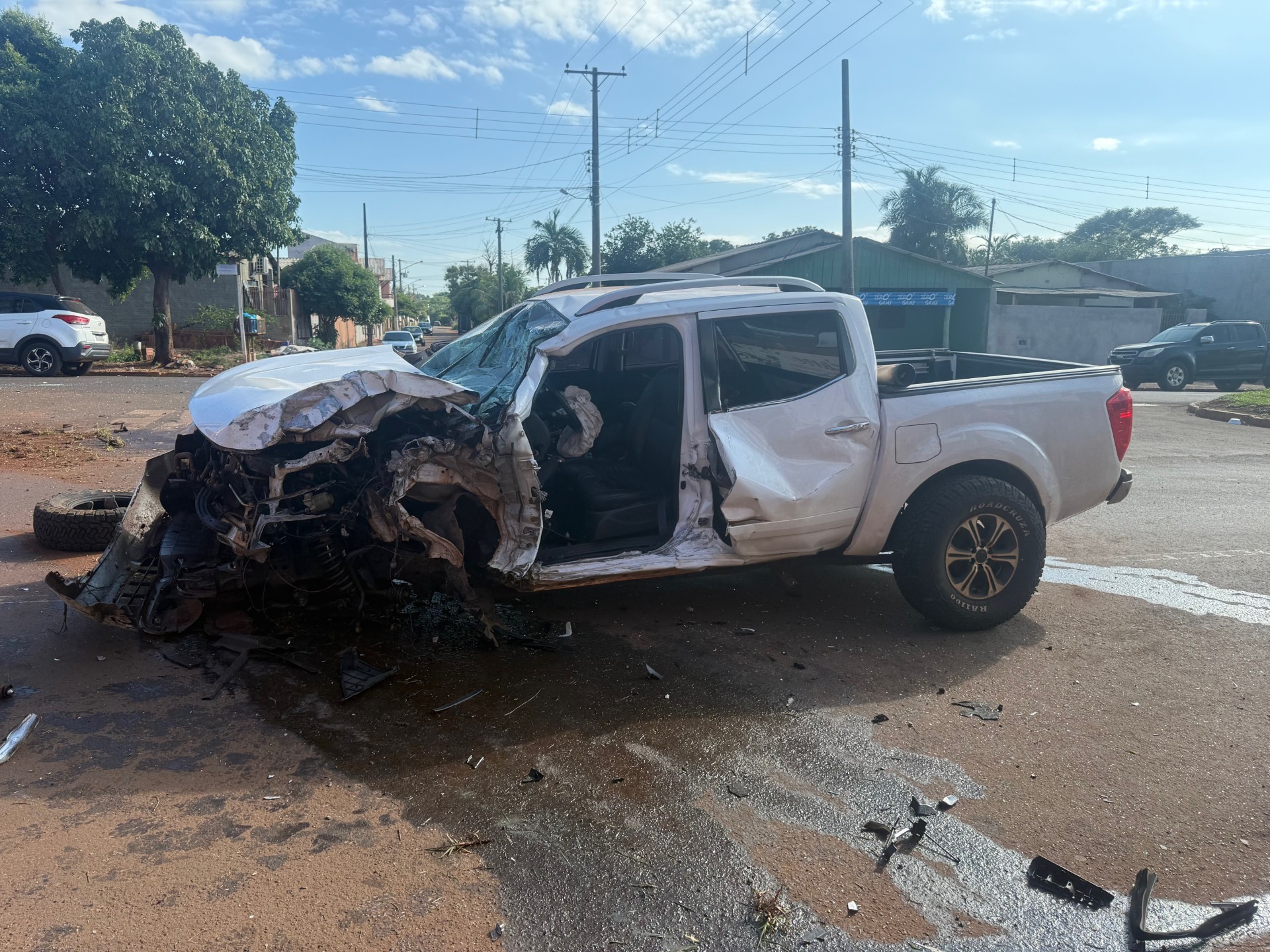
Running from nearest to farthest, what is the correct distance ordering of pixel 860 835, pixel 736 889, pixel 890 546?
pixel 736 889, pixel 860 835, pixel 890 546

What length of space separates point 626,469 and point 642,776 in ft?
6.87

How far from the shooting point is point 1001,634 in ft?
16.6

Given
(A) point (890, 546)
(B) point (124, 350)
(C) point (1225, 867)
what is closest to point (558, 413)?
→ (A) point (890, 546)

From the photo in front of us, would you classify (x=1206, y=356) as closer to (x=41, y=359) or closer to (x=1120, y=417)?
(x=1120, y=417)

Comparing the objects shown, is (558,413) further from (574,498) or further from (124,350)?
(124,350)

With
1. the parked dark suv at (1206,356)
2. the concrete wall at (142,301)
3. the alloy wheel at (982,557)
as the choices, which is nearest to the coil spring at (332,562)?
the alloy wheel at (982,557)

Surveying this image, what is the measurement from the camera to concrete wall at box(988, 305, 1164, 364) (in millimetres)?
34625

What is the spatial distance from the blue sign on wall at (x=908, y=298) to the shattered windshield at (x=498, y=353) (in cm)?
2948

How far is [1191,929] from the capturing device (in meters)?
2.66

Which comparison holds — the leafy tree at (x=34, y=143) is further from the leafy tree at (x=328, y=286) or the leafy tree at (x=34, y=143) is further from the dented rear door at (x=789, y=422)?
the leafy tree at (x=328, y=286)

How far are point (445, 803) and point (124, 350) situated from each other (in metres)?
27.9

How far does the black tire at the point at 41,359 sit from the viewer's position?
18047 millimetres

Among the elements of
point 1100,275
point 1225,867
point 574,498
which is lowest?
point 1225,867

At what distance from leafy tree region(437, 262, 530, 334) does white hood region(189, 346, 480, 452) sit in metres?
72.7
